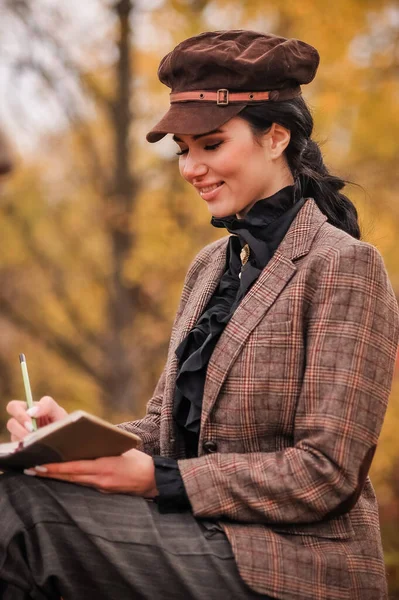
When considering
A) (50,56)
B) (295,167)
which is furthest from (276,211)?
(50,56)

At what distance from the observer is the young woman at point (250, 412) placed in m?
2.04

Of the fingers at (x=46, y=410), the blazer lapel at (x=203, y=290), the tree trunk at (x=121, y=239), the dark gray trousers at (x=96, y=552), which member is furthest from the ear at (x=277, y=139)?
the tree trunk at (x=121, y=239)

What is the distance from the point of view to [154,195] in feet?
23.3

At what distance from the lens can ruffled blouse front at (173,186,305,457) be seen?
2418 millimetres

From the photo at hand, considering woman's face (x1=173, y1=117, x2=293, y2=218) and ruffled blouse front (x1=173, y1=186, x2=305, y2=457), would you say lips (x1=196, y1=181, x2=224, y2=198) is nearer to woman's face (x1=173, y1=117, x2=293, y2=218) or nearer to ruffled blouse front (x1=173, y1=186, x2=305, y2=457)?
woman's face (x1=173, y1=117, x2=293, y2=218)

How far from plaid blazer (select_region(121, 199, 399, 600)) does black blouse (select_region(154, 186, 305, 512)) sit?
3.2 inches

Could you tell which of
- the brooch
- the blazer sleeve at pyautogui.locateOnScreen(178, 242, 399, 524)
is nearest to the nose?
the brooch

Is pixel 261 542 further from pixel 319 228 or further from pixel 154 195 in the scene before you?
pixel 154 195

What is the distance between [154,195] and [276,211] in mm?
4665

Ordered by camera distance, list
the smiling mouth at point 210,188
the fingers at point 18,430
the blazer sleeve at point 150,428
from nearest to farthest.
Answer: the fingers at point 18,430
the smiling mouth at point 210,188
the blazer sleeve at point 150,428

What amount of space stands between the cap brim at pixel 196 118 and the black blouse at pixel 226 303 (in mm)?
269

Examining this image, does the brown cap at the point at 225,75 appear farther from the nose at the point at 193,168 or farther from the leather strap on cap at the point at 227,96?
the nose at the point at 193,168

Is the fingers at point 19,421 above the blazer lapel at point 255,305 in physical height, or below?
below

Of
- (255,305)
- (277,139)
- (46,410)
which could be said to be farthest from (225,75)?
(46,410)
